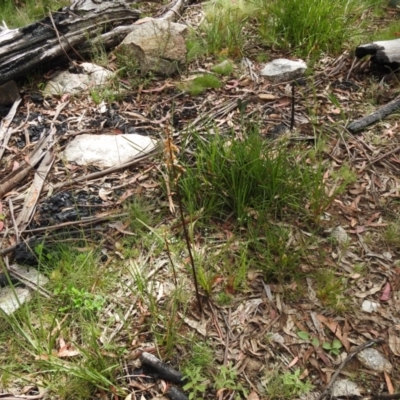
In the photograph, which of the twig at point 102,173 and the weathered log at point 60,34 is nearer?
the twig at point 102,173

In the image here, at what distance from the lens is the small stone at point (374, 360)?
2.08 m

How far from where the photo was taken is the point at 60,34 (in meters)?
3.84

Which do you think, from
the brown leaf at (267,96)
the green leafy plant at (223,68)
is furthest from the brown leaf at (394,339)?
the green leafy plant at (223,68)

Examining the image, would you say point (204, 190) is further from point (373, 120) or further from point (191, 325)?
point (373, 120)

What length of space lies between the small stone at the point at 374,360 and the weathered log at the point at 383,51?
240cm

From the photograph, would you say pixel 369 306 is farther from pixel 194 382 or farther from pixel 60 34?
pixel 60 34

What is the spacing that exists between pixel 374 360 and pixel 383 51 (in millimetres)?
2493

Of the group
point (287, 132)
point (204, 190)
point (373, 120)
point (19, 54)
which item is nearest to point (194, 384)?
point (204, 190)

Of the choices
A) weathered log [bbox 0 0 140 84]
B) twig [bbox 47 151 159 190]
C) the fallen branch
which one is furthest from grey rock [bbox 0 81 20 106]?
twig [bbox 47 151 159 190]

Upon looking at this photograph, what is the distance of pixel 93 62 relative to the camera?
3996mm

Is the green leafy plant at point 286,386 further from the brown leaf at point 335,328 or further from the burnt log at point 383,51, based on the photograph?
the burnt log at point 383,51

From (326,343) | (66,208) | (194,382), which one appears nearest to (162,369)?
(194,382)

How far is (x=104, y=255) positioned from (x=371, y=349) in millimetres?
1425

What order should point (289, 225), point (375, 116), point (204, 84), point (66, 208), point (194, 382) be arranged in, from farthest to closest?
Result: point (204, 84), point (375, 116), point (66, 208), point (289, 225), point (194, 382)
